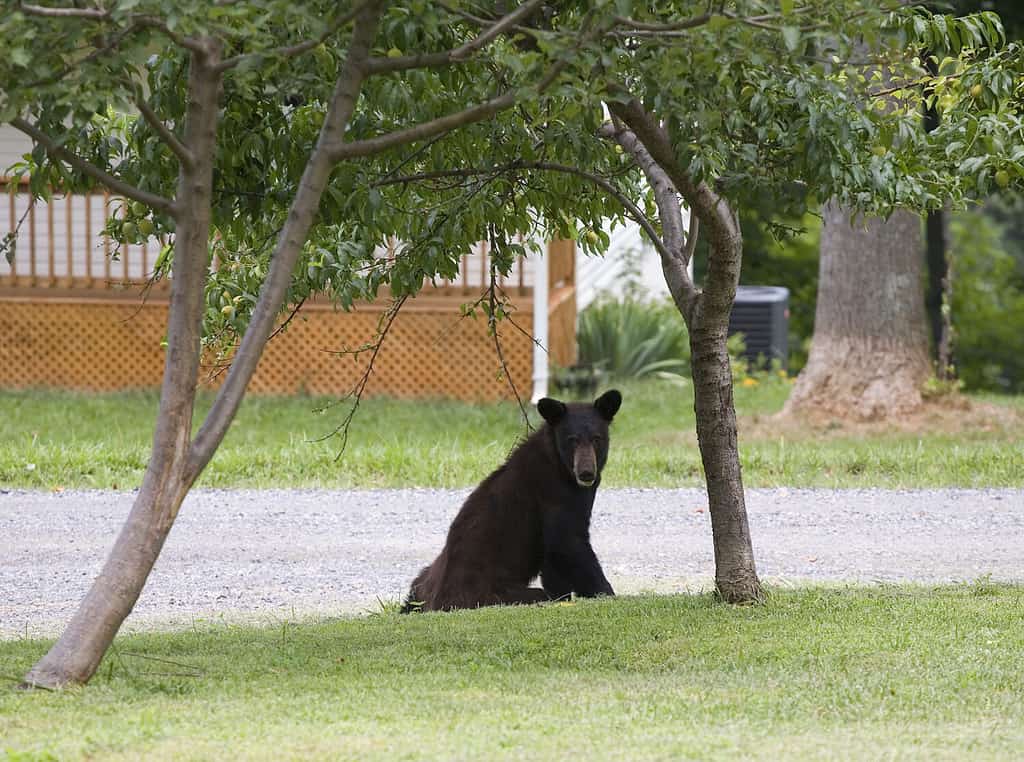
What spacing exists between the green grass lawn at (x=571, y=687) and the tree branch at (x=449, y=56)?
2116mm

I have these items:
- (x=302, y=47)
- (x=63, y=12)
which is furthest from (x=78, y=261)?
(x=63, y=12)

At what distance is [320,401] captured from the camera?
15867 mm

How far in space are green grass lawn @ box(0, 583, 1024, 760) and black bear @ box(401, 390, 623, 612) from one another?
1.02ft

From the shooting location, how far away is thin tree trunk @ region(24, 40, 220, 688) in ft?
16.6

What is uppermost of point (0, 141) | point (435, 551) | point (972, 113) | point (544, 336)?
point (0, 141)

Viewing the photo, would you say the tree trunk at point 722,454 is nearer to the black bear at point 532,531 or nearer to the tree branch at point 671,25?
the black bear at point 532,531

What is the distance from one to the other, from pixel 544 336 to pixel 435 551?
666cm

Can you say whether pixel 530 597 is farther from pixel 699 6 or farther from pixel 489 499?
pixel 699 6

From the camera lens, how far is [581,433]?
24.4 feet

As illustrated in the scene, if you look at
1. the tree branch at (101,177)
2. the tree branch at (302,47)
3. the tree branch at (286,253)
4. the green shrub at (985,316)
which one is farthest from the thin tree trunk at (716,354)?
the green shrub at (985,316)

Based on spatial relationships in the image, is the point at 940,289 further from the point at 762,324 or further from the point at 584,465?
the point at 584,465

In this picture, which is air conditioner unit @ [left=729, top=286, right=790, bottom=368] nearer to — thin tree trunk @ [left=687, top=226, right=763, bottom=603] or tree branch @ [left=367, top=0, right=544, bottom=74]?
thin tree trunk @ [left=687, top=226, right=763, bottom=603]

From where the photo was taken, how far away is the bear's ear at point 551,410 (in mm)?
7383

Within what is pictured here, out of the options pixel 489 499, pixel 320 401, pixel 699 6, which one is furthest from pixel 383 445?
pixel 699 6
